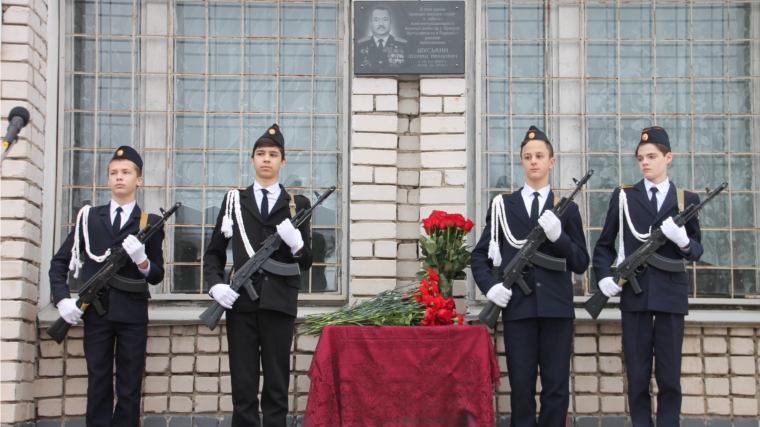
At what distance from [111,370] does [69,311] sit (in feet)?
1.55

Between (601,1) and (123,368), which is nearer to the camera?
(123,368)

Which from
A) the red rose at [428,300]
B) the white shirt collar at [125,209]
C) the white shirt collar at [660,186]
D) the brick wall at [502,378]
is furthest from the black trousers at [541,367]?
the white shirt collar at [125,209]

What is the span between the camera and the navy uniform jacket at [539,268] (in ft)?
18.1

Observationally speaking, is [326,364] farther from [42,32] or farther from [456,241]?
[42,32]

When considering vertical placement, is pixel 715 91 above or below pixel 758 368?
above

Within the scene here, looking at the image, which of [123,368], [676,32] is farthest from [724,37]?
[123,368]

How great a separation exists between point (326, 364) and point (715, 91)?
378cm

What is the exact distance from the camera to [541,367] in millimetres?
5547

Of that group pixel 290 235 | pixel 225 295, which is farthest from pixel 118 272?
pixel 290 235

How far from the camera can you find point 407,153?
6.72m

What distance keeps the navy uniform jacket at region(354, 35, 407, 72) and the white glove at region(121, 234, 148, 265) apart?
6.93 ft

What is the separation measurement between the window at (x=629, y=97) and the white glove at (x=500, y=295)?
1401 mm

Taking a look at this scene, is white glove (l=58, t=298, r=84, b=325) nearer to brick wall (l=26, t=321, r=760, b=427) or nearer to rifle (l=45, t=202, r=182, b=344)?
rifle (l=45, t=202, r=182, b=344)

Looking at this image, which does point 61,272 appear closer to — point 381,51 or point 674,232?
point 381,51
